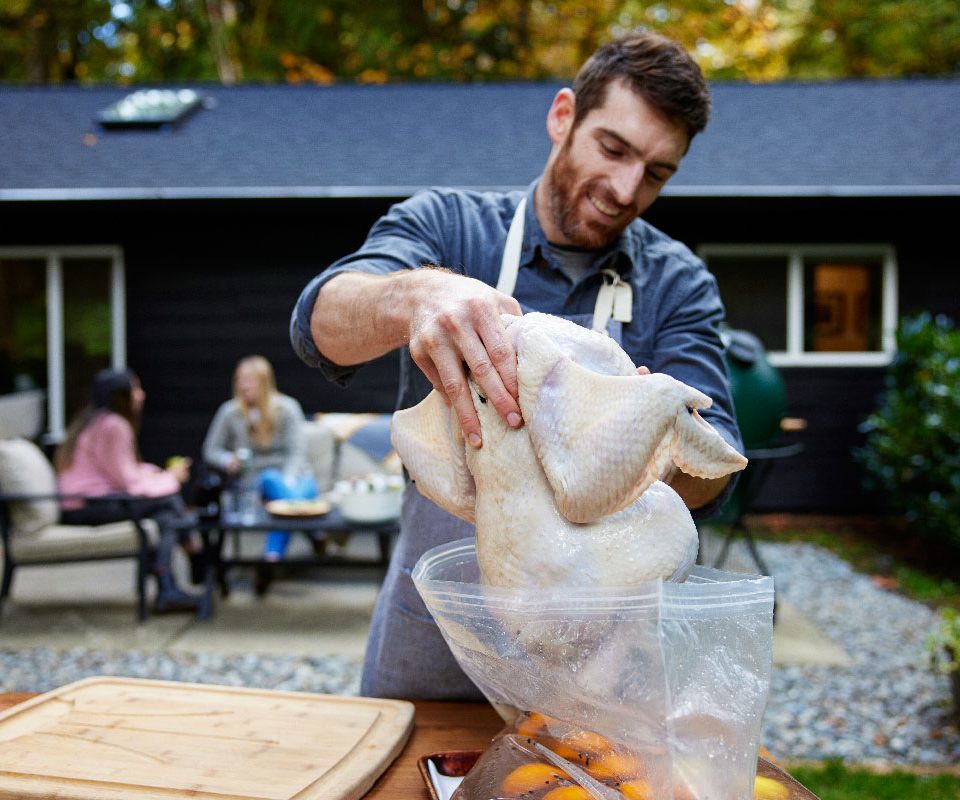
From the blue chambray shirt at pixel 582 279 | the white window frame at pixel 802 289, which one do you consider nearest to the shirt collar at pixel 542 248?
the blue chambray shirt at pixel 582 279

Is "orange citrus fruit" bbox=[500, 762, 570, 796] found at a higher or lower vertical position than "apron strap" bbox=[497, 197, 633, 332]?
lower

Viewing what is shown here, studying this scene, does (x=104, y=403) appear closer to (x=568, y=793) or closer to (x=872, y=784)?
(x=872, y=784)

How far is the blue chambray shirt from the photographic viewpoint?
1869mm

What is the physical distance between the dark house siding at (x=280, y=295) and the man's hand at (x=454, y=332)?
26.9ft

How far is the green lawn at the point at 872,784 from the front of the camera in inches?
144

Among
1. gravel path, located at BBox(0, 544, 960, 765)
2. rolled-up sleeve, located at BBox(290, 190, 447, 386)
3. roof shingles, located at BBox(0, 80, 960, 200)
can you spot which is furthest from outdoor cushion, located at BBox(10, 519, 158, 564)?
rolled-up sleeve, located at BBox(290, 190, 447, 386)

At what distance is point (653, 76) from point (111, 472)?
552cm

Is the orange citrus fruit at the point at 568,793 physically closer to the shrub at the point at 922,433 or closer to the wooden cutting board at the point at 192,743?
the wooden cutting board at the point at 192,743

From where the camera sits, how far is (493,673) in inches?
50.3

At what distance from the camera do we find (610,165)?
1.85 meters

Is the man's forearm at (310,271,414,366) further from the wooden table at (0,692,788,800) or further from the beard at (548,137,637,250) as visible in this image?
the wooden table at (0,692,788,800)

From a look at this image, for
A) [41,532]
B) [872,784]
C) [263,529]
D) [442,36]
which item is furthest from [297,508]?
[442,36]

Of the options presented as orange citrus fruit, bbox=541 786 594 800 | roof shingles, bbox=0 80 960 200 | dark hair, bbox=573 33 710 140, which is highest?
roof shingles, bbox=0 80 960 200

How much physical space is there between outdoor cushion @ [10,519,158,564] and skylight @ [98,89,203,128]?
562cm
